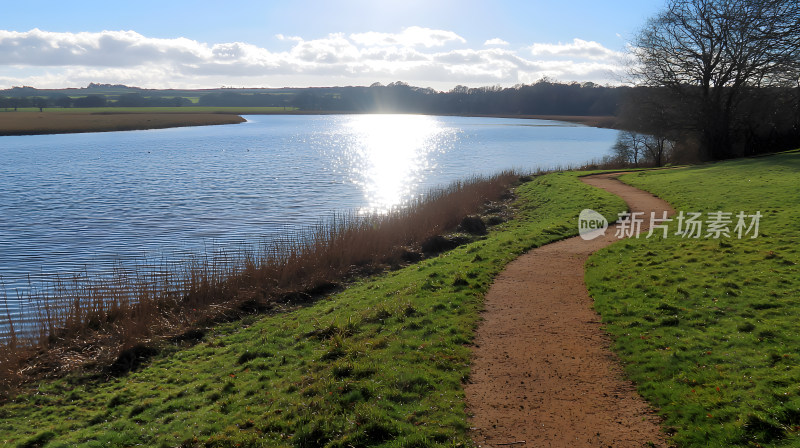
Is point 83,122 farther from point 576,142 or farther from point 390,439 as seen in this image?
point 390,439

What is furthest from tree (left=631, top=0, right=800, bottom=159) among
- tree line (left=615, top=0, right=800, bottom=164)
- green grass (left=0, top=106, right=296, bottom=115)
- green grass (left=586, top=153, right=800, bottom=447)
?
green grass (left=0, top=106, right=296, bottom=115)

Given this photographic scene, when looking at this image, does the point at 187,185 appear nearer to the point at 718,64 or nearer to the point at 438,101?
the point at 718,64

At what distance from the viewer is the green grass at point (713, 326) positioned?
19.6ft

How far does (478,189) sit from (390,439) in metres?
23.8

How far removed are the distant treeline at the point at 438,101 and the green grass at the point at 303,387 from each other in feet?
373

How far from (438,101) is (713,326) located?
579 ft

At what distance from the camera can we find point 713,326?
8.39 m

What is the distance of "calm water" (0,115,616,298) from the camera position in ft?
68.9

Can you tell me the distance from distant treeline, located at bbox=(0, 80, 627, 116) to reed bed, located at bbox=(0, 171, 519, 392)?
107448 mm

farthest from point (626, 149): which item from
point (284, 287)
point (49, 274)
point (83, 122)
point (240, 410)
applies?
point (83, 122)

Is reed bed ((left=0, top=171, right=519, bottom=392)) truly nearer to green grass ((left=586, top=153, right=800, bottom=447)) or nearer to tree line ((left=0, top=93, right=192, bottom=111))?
green grass ((left=586, top=153, right=800, bottom=447))

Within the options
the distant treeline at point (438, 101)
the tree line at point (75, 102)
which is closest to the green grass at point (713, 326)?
the distant treeline at point (438, 101)

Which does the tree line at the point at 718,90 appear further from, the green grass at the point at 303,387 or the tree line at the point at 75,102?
the tree line at the point at 75,102

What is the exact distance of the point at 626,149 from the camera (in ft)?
156
